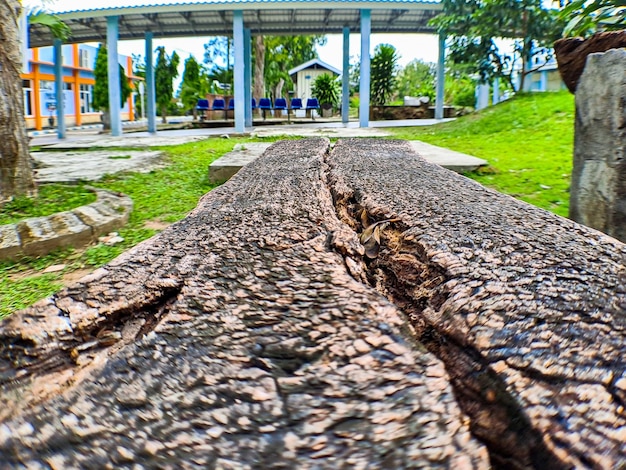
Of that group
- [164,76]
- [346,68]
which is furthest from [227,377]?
[164,76]

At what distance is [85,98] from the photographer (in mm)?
29047

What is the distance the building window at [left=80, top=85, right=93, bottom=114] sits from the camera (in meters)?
28.5

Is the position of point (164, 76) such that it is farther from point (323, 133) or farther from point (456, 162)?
point (456, 162)

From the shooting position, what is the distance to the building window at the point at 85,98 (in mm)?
28453

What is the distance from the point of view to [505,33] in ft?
36.2

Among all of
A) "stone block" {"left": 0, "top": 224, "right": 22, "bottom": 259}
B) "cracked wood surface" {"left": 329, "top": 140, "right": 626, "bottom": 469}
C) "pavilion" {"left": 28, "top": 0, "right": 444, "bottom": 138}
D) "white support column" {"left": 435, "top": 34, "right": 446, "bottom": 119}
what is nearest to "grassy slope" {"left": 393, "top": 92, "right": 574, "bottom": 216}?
"cracked wood surface" {"left": 329, "top": 140, "right": 626, "bottom": 469}

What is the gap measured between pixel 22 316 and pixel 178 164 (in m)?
5.82

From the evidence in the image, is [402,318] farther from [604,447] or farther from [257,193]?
[257,193]

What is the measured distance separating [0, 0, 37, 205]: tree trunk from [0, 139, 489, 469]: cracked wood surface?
3611mm

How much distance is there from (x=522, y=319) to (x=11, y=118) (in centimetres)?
422

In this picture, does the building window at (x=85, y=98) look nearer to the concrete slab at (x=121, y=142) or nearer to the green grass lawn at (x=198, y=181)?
the concrete slab at (x=121, y=142)

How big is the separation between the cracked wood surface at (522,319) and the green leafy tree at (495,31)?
10.6 meters

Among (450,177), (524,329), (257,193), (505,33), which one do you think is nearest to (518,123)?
(505,33)

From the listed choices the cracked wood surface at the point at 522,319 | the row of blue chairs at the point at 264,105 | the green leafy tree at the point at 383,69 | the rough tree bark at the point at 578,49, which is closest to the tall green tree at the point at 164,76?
the row of blue chairs at the point at 264,105
